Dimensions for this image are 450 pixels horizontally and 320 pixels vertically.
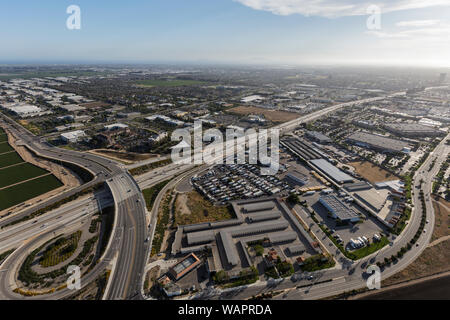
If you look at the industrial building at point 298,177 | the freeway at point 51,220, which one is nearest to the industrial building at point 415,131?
the industrial building at point 298,177

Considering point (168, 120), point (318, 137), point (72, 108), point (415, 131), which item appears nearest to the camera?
point (318, 137)

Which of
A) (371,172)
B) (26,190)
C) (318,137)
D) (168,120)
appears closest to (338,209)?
(371,172)

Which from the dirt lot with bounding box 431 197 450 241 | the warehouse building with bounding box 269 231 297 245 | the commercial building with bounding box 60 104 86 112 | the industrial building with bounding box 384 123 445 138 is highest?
the commercial building with bounding box 60 104 86 112

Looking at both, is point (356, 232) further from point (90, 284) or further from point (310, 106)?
point (310, 106)

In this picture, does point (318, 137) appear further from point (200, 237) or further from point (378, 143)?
point (200, 237)

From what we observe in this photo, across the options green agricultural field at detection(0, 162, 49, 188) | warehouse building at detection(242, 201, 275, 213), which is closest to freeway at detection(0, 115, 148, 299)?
green agricultural field at detection(0, 162, 49, 188)

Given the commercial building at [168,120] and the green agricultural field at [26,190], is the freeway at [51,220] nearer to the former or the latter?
the green agricultural field at [26,190]

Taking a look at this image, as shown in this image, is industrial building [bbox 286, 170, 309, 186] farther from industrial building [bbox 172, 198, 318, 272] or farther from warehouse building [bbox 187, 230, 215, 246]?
→ warehouse building [bbox 187, 230, 215, 246]
